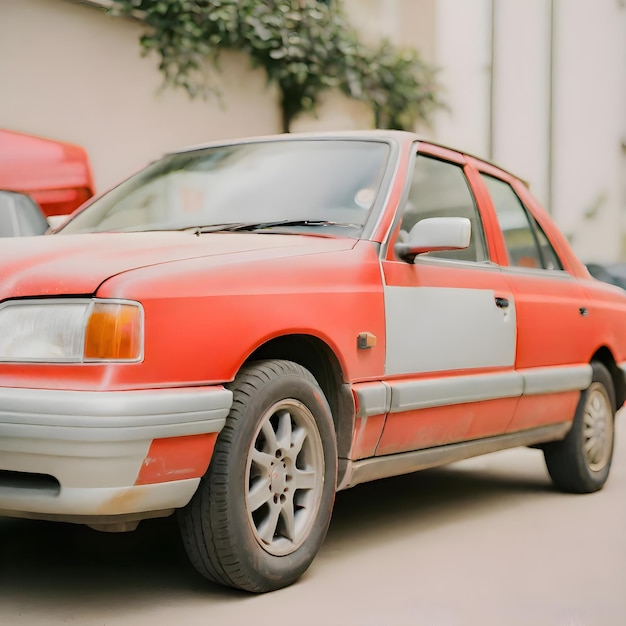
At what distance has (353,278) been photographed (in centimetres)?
438

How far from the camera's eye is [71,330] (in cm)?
353

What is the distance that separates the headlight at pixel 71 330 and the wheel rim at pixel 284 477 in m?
0.62

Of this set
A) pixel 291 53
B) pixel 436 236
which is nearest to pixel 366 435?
pixel 436 236

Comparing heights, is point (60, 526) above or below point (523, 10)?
below

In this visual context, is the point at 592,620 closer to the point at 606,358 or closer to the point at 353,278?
the point at 353,278

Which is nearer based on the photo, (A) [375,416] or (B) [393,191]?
(A) [375,416]

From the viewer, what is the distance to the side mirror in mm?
4562

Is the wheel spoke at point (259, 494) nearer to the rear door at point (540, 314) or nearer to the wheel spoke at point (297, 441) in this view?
the wheel spoke at point (297, 441)

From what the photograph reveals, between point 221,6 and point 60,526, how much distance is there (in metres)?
8.51

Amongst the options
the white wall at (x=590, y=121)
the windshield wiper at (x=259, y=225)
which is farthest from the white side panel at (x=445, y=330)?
the white wall at (x=590, y=121)

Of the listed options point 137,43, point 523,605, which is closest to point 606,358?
point 523,605

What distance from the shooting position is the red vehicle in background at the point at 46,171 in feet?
26.0

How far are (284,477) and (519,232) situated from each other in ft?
8.81

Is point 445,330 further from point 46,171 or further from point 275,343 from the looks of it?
point 46,171
